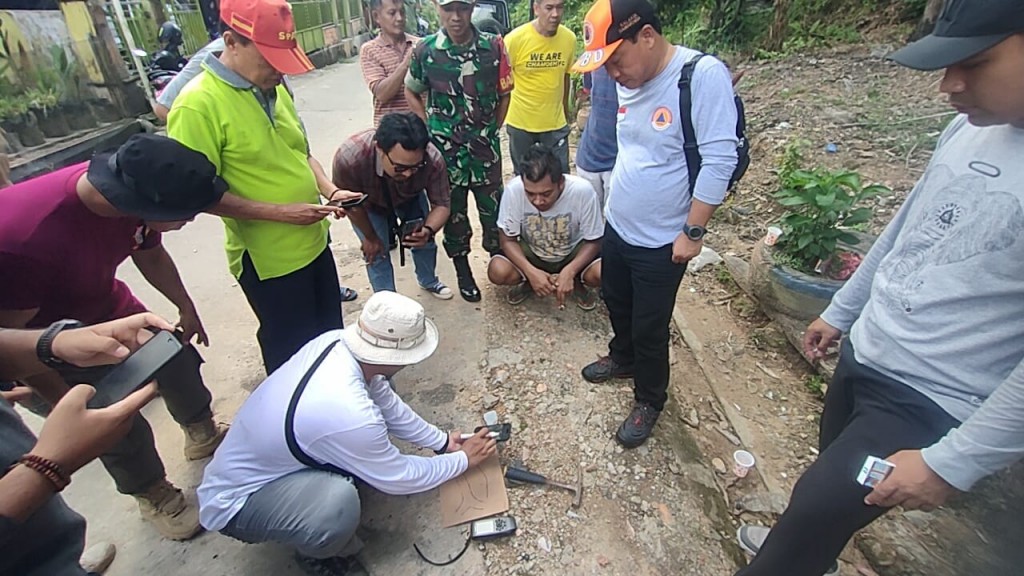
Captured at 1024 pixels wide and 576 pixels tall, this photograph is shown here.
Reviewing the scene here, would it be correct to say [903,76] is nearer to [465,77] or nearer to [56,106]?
[465,77]

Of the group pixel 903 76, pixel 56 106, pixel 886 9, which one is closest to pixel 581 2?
pixel 886 9

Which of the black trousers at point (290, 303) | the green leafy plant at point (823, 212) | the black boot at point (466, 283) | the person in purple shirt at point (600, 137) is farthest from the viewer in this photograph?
the black boot at point (466, 283)

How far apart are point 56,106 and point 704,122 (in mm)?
7763

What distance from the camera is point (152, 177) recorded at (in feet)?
4.99

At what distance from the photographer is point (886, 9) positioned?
24.2 ft

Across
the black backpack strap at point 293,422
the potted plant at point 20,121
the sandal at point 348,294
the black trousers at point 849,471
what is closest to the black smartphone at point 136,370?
the black backpack strap at point 293,422

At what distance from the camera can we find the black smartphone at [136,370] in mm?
1272

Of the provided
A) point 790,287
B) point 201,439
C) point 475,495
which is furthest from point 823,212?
point 201,439

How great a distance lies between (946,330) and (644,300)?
1.05m

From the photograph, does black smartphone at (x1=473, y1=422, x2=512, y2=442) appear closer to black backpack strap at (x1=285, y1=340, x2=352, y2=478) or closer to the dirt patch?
the dirt patch

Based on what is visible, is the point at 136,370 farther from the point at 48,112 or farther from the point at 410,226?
the point at 48,112

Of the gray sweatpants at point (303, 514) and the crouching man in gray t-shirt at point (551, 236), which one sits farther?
the crouching man in gray t-shirt at point (551, 236)

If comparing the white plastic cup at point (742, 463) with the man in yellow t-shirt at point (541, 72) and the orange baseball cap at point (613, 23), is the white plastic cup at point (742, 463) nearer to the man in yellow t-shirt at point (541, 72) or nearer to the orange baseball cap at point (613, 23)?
the orange baseball cap at point (613, 23)

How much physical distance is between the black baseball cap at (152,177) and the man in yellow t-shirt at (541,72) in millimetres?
2808
